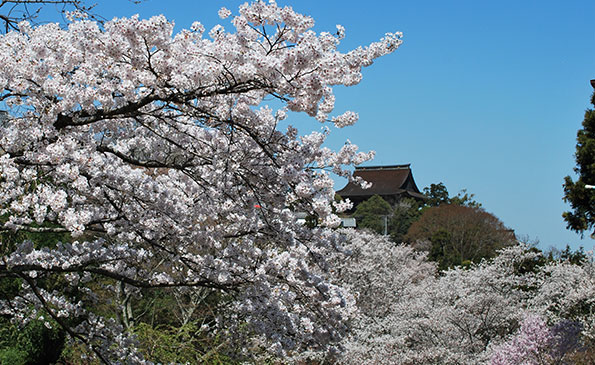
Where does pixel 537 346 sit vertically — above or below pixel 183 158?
below

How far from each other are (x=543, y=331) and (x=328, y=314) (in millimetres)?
5715

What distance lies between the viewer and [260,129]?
13.8ft

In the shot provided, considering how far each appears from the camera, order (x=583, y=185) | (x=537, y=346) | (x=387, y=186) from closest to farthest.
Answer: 1. (x=537, y=346)
2. (x=583, y=185)
3. (x=387, y=186)

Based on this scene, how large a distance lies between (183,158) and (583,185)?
39.9 ft

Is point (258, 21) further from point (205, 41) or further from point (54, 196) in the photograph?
point (54, 196)

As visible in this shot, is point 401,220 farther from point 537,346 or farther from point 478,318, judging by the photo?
point 537,346

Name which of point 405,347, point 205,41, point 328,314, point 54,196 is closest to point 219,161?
point 205,41

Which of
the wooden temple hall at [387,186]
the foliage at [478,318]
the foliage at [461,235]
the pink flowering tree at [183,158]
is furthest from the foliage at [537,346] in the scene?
the wooden temple hall at [387,186]

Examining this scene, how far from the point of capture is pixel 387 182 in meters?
43.2

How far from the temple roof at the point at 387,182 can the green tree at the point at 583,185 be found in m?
24.9

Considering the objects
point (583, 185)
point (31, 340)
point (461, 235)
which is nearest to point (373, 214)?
point (461, 235)

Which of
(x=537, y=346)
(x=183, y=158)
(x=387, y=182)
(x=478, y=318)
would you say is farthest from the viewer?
(x=387, y=182)

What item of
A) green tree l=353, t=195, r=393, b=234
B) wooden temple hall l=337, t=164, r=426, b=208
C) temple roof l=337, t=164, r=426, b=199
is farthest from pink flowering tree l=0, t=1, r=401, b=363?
temple roof l=337, t=164, r=426, b=199

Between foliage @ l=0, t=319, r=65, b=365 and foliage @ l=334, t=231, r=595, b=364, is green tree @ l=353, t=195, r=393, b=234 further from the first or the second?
foliage @ l=0, t=319, r=65, b=365
